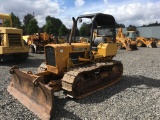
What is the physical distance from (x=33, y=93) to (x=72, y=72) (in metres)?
1.28

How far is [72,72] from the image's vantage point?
669 cm

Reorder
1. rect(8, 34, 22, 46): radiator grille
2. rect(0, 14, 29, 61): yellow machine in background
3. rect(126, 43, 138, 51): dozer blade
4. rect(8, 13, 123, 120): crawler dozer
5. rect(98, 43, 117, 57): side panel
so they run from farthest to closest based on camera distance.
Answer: rect(126, 43, 138, 51): dozer blade < rect(8, 34, 22, 46): radiator grille < rect(0, 14, 29, 61): yellow machine in background < rect(98, 43, 117, 57): side panel < rect(8, 13, 123, 120): crawler dozer

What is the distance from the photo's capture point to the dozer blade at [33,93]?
548 centimetres

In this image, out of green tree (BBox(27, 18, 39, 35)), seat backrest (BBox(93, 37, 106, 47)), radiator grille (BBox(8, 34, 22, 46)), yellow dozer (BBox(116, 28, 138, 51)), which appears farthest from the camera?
green tree (BBox(27, 18, 39, 35))

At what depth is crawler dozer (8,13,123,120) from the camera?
589cm

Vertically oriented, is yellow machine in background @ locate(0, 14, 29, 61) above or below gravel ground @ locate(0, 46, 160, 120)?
above

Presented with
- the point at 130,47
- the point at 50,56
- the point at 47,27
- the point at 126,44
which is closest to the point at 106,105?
the point at 50,56

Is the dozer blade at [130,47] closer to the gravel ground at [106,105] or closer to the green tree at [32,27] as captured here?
the gravel ground at [106,105]

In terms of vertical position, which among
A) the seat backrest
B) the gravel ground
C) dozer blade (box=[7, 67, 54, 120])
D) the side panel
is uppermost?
the seat backrest

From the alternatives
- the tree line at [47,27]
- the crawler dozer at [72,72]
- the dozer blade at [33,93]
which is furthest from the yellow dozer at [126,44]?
the dozer blade at [33,93]

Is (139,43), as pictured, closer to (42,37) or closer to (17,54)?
(42,37)

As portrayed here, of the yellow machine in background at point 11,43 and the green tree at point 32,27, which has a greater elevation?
the green tree at point 32,27

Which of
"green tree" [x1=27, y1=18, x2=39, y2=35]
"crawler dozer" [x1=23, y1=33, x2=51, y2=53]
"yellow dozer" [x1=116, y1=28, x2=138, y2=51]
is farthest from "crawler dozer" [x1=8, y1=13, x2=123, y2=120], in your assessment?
"green tree" [x1=27, y1=18, x2=39, y2=35]

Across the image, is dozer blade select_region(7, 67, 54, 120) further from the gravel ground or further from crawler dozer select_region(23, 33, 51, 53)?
crawler dozer select_region(23, 33, 51, 53)
